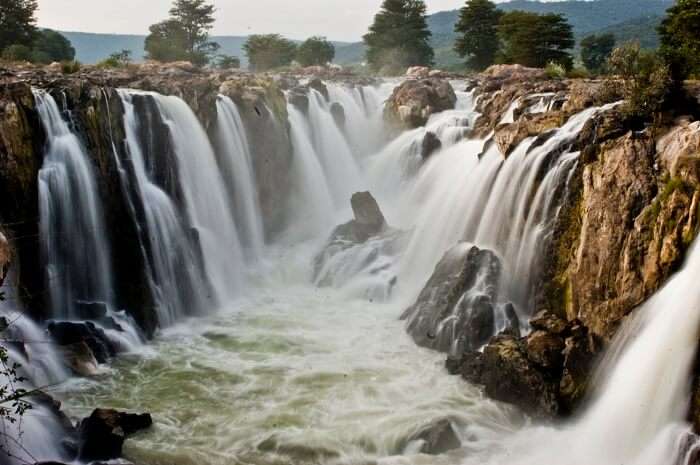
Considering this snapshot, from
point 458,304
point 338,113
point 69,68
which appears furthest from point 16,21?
point 458,304

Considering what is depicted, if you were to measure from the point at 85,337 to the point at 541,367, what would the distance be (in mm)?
11593

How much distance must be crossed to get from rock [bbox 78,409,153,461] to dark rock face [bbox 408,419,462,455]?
5861 millimetres

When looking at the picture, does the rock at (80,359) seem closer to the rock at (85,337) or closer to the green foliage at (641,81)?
the rock at (85,337)

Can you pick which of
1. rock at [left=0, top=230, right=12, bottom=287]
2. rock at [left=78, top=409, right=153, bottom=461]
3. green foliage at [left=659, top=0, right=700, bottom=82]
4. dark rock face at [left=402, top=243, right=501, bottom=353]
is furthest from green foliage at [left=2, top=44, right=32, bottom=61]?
green foliage at [left=659, top=0, right=700, bottom=82]

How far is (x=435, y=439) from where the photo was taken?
13047 millimetres

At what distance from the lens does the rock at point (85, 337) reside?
16531 mm

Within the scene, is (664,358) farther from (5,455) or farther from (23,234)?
(23,234)

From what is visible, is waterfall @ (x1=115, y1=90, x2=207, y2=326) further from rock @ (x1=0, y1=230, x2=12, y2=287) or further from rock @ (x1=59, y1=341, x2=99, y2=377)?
rock @ (x1=0, y1=230, x2=12, y2=287)

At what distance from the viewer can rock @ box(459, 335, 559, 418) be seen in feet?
46.5

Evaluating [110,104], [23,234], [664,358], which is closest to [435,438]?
[664,358]

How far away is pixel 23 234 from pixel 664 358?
15489 mm

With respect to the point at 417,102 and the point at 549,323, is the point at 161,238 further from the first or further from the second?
the point at 417,102

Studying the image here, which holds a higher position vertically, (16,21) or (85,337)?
(16,21)

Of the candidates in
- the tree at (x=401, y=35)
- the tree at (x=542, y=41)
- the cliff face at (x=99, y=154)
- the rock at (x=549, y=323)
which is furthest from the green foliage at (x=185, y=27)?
the rock at (x=549, y=323)
